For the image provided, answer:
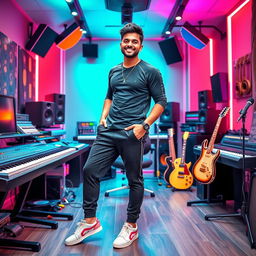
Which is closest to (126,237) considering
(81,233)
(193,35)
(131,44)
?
(81,233)

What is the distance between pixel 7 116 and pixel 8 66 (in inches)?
45.5

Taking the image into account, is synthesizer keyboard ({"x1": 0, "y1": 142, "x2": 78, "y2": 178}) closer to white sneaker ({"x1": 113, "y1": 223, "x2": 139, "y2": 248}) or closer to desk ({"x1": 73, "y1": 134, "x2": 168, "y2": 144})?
white sneaker ({"x1": 113, "y1": 223, "x2": 139, "y2": 248})

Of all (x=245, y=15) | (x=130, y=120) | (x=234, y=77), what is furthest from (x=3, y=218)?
(x=245, y=15)

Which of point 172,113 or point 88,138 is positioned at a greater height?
point 172,113

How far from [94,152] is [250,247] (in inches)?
53.3

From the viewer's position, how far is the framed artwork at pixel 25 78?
11.8ft

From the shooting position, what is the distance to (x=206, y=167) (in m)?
2.59

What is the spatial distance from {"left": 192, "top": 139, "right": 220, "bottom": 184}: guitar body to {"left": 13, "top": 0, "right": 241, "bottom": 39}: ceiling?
222 centimetres

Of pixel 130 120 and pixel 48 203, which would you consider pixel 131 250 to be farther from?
pixel 48 203

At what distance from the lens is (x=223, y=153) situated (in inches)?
97.5

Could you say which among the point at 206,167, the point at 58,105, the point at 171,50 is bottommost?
the point at 206,167

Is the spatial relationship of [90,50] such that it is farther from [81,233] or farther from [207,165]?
[81,233]

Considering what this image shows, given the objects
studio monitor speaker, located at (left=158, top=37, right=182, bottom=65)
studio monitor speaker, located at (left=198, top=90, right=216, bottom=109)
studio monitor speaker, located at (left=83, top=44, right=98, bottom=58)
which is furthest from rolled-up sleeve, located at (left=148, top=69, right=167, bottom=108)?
studio monitor speaker, located at (left=83, top=44, right=98, bottom=58)

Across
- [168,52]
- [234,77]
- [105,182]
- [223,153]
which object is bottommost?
[105,182]
